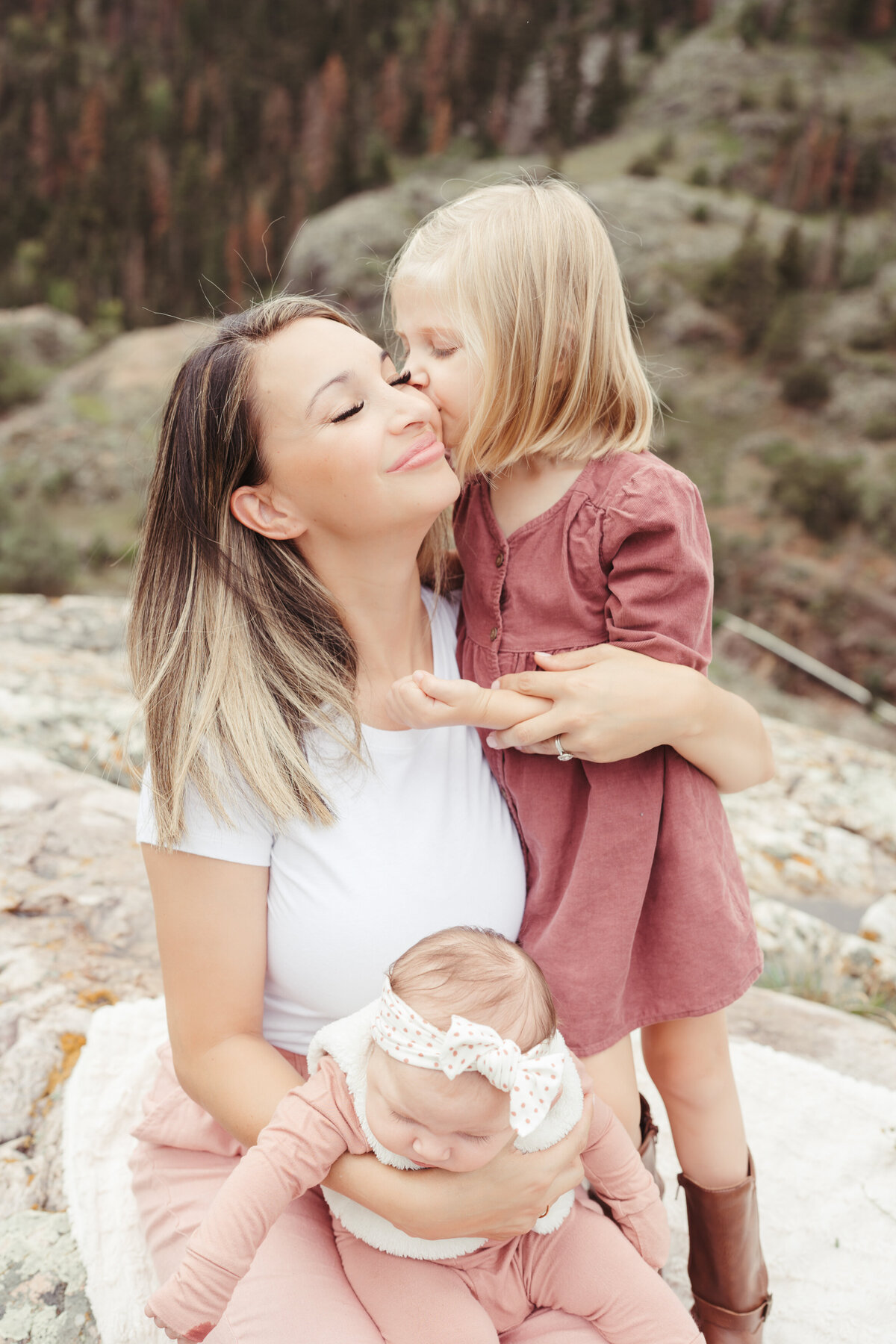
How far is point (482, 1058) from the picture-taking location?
1.03 metres

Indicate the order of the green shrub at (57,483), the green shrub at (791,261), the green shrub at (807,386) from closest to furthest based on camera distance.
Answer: the green shrub at (57,483) < the green shrub at (807,386) < the green shrub at (791,261)

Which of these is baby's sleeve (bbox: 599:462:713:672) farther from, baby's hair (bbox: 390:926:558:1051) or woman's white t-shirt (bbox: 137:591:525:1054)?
baby's hair (bbox: 390:926:558:1051)

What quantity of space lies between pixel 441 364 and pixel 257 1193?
1.27 meters

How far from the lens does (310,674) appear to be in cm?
148

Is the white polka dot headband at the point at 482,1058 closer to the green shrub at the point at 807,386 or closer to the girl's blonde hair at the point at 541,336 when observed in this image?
the girl's blonde hair at the point at 541,336

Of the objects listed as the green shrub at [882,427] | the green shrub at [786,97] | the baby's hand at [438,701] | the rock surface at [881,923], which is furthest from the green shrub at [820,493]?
the baby's hand at [438,701]

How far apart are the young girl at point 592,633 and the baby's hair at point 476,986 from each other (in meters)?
0.30

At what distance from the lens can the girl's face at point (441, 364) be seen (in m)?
1.57

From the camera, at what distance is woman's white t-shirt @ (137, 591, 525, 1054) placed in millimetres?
1322

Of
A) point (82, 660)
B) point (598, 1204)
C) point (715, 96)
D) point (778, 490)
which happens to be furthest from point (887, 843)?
point (715, 96)

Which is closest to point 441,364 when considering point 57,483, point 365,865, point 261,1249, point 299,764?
point 299,764

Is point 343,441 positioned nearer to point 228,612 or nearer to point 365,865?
point 228,612

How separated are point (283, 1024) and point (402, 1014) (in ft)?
1.41

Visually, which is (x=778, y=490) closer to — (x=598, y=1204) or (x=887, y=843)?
(x=887, y=843)
